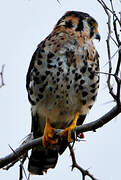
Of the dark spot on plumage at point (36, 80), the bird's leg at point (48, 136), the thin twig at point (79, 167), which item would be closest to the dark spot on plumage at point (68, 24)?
the dark spot on plumage at point (36, 80)

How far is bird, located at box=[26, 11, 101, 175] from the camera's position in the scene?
16.9ft

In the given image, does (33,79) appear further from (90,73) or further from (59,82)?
(90,73)

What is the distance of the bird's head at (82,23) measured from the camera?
18.4 ft

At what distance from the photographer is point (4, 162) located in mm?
4238

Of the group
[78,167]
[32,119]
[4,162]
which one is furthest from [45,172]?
[4,162]

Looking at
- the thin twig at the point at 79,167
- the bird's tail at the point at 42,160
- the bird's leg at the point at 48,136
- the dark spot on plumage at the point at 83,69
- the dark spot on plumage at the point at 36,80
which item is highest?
the dark spot on plumage at the point at 83,69

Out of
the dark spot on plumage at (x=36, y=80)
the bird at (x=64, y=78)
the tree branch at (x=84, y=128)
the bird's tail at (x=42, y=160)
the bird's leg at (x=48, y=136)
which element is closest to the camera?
the tree branch at (x=84, y=128)

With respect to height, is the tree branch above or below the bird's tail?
above

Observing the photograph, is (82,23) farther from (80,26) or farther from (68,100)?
(68,100)

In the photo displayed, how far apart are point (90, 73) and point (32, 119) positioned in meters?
1.14

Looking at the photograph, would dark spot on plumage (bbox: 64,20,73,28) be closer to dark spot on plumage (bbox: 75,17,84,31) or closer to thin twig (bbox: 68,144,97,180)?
dark spot on plumage (bbox: 75,17,84,31)

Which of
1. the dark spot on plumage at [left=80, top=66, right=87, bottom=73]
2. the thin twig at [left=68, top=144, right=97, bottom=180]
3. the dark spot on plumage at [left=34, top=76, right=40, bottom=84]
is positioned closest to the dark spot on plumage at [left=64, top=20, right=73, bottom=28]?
the dark spot on plumage at [left=80, top=66, right=87, bottom=73]

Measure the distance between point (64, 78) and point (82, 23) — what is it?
91 centimetres

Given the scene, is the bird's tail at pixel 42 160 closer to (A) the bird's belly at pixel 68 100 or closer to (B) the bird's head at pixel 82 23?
(A) the bird's belly at pixel 68 100
